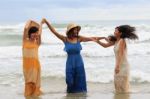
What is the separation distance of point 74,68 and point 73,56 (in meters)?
0.24

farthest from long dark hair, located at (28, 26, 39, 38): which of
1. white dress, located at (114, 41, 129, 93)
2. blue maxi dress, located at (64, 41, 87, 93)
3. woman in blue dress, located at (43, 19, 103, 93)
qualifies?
white dress, located at (114, 41, 129, 93)

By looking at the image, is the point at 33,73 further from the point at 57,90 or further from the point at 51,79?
the point at 51,79

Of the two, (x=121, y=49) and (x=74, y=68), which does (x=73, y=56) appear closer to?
(x=74, y=68)

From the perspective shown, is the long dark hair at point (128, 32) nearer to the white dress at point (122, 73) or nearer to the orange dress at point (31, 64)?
the white dress at point (122, 73)

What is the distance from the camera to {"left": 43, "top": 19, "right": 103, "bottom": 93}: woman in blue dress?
8430mm

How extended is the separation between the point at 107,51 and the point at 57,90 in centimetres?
956

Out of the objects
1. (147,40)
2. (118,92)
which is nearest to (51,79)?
(118,92)

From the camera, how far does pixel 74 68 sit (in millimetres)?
8555

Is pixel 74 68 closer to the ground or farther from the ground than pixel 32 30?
closer to the ground

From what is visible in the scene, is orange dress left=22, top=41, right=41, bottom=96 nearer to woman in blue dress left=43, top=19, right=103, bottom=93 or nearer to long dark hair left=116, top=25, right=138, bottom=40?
woman in blue dress left=43, top=19, right=103, bottom=93

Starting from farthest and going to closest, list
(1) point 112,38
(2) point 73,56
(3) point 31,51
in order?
(1) point 112,38 → (2) point 73,56 → (3) point 31,51

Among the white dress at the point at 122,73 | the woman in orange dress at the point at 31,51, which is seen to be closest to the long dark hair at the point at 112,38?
the white dress at the point at 122,73

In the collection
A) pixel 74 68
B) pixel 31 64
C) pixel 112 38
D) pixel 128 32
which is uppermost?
pixel 128 32

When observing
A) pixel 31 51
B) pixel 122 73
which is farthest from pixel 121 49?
pixel 31 51
